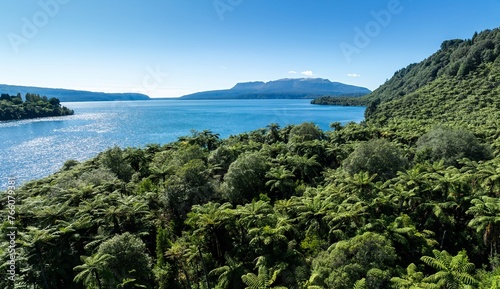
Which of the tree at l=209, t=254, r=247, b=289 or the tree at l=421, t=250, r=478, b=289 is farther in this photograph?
the tree at l=209, t=254, r=247, b=289

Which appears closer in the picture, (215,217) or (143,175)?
(215,217)

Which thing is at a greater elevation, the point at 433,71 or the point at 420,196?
the point at 433,71

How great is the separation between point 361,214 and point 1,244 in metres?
26.0

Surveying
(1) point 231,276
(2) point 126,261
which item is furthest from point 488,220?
(2) point 126,261

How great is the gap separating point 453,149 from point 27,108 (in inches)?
6500

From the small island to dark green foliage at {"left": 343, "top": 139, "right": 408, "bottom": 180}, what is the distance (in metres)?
153

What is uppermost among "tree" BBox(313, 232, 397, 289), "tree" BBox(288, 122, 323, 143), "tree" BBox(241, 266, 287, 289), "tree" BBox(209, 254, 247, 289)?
"tree" BBox(288, 122, 323, 143)

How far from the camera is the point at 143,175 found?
43.5m

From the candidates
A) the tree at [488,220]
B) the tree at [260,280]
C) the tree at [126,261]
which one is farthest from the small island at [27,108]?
the tree at [488,220]

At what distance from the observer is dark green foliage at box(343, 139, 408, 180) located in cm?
2925

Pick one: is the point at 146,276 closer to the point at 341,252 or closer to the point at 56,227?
the point at 56,227

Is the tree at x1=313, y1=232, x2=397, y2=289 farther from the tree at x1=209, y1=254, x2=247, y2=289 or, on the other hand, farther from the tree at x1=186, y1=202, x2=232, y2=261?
the tree at x1=186, y1=202, x2=232, y2=261

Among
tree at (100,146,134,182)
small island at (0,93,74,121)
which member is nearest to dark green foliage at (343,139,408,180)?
tree at (100,146,134,182)

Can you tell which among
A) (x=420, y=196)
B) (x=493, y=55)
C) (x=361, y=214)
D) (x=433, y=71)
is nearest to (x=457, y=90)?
(x=493, y=55)
